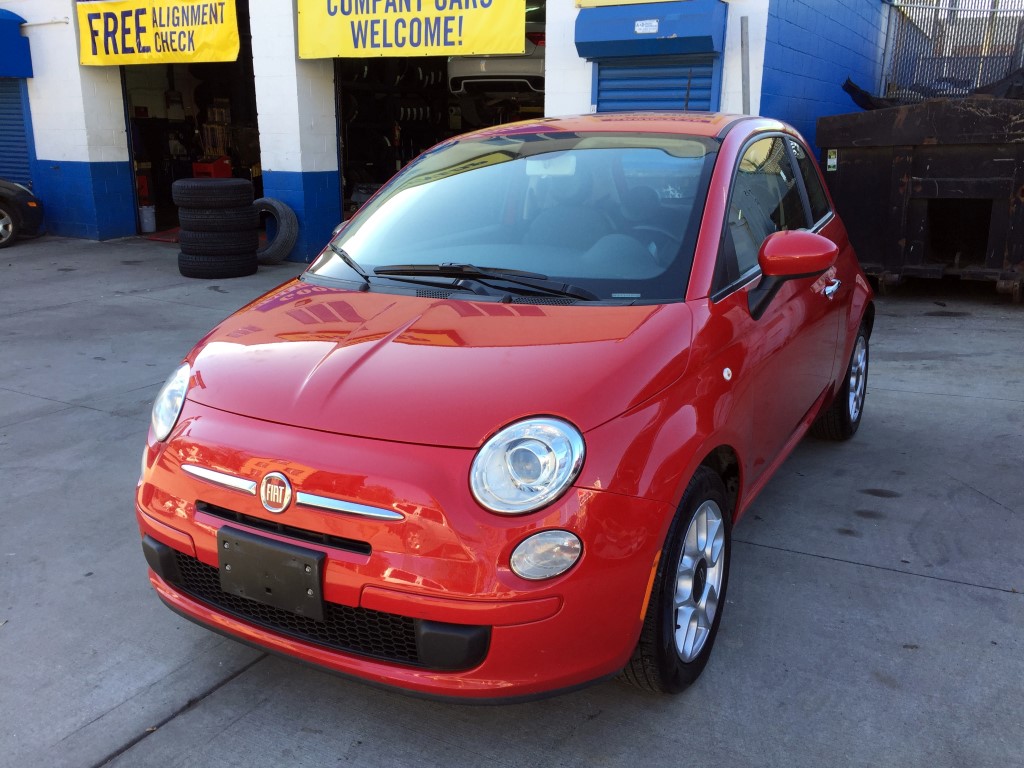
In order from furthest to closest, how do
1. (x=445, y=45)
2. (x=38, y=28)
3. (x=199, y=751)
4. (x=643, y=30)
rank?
(x=38, y=28), (x=445, y=45), (x=643, y=30), (x=199, y=751)

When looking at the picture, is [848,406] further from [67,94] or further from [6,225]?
[67,94]

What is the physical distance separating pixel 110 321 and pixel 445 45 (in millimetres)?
4524

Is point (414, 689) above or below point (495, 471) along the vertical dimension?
below

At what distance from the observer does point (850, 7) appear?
11336 mm

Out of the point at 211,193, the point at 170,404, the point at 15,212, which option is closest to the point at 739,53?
the point at 211,193

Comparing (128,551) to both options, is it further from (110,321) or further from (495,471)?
(110,321)

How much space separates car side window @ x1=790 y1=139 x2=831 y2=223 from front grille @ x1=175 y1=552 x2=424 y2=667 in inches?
115

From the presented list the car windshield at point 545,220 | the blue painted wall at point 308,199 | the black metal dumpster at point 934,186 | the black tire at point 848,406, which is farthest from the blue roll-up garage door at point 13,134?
the black tire at point 848,406

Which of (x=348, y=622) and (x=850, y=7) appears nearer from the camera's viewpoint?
(x=348, y=622)

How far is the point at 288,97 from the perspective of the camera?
10.5 m

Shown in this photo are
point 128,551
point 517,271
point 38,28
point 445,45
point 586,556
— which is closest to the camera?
point 586,556

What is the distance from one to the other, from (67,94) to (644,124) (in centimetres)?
1168

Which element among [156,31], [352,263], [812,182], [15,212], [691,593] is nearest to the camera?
[691,593]

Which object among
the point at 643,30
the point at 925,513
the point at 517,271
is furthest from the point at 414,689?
the point at 643,30
